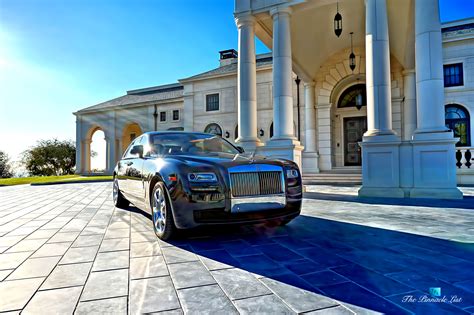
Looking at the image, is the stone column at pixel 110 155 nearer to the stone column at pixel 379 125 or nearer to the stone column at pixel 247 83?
the stone column at pixel 247 83

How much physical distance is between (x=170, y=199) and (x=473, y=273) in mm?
3037

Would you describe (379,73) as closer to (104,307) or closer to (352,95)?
(104,307)

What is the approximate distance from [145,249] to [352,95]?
15.9 m

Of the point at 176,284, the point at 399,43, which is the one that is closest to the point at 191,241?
the point at 176,284

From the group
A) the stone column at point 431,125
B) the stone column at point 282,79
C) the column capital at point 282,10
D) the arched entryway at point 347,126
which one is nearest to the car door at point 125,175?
the stone column at point 282,79

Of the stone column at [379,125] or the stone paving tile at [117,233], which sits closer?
the stone paving tile at [117,233]

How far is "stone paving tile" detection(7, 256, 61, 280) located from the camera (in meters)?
2.58

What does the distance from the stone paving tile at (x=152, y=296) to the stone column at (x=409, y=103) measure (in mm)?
15206

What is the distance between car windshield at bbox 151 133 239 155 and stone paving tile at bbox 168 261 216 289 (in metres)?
2.02

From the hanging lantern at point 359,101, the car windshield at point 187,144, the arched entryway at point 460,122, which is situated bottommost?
the car windshield at point 187,144

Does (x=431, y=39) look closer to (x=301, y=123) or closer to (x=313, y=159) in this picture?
(x=313, y=159)

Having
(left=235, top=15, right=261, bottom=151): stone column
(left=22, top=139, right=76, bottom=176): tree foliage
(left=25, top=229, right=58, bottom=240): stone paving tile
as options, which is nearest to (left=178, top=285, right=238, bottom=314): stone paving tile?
(left=25, top=229, right=58, bottom=240): stone paving tile

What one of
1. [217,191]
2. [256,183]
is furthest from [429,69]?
[217,191]

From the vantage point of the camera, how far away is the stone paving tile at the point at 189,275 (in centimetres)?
236
